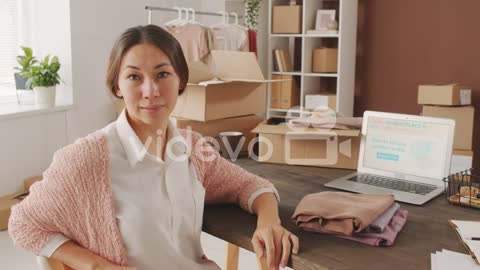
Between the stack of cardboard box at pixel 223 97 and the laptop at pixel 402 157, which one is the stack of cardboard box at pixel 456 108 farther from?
the laptop at pixel 402 157

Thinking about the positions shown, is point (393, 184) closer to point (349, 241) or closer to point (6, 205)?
point (349, 241)

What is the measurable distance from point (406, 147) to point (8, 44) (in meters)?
3.16

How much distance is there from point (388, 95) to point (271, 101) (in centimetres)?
112

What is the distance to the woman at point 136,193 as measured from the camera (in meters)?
1.28

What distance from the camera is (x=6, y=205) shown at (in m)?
3.36

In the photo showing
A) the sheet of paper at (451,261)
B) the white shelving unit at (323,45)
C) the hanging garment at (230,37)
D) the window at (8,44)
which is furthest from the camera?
the white shelving unit at (323,45)

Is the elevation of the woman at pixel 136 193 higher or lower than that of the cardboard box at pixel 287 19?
lower

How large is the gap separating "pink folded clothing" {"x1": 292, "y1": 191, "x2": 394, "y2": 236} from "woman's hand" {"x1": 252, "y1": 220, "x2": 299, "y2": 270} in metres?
0.09

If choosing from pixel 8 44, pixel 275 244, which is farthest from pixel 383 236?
pixel 8 44

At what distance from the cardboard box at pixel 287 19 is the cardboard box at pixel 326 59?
287mm

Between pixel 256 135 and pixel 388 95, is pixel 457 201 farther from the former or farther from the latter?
pixel 388 95

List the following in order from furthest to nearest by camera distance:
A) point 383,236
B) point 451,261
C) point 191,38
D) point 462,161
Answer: point 191,38 → point 462,161 → point 383,236 → point 451,261

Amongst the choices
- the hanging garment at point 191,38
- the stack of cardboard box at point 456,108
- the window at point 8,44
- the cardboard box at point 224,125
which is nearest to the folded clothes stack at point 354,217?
the cardboard box at point 224,125

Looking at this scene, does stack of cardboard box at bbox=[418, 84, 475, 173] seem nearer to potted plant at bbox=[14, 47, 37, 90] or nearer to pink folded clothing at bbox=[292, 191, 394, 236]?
pink folded clothing at bbox=[292, 191, 394, 236]
